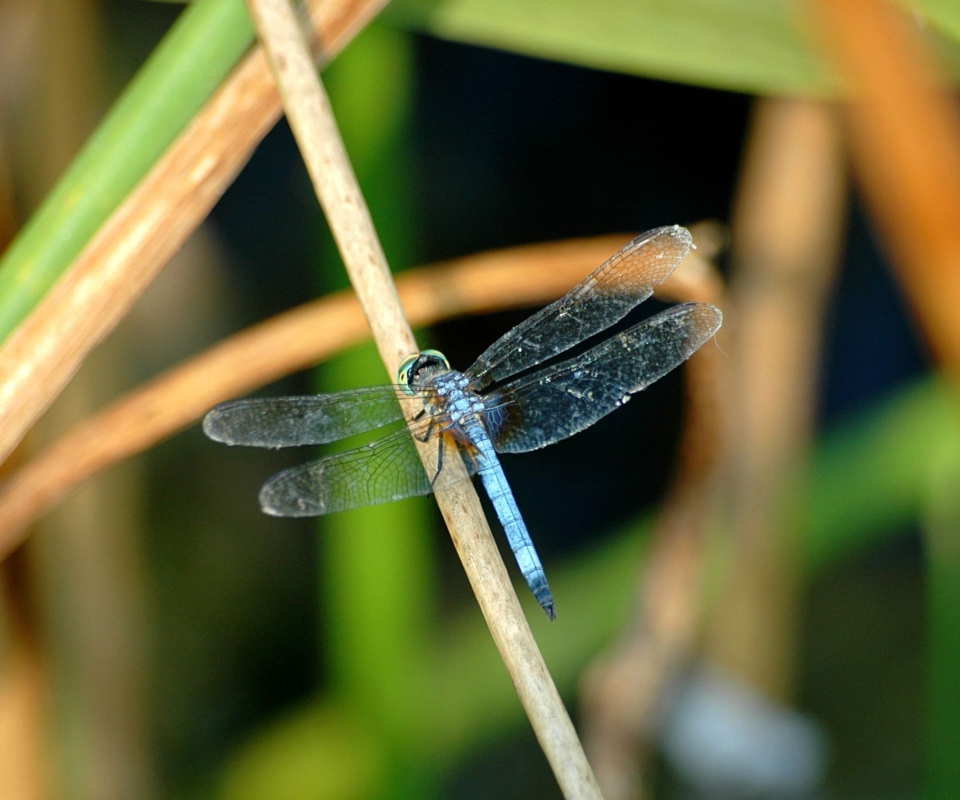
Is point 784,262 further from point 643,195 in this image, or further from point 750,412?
point 643,195

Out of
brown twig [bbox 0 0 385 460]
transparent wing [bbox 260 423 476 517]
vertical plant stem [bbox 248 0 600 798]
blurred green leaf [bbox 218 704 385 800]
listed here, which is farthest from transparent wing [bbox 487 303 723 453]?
blurred green leaf [bbox 218 704 385 800]

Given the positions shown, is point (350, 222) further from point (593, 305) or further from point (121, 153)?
point (593, 305)

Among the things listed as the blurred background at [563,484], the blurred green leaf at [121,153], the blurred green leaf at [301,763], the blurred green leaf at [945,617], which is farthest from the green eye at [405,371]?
the blurred green leaf at [945,617]

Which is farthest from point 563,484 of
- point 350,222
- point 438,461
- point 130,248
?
point 130,248

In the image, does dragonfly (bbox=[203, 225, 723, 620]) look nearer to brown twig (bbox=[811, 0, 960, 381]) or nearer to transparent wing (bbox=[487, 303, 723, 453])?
transparent wing (bbox=[487, 303, 723, 453])

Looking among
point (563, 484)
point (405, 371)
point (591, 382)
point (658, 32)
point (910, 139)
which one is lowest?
point (910, 139)

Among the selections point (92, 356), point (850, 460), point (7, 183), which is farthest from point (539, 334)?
point (92, 356)
